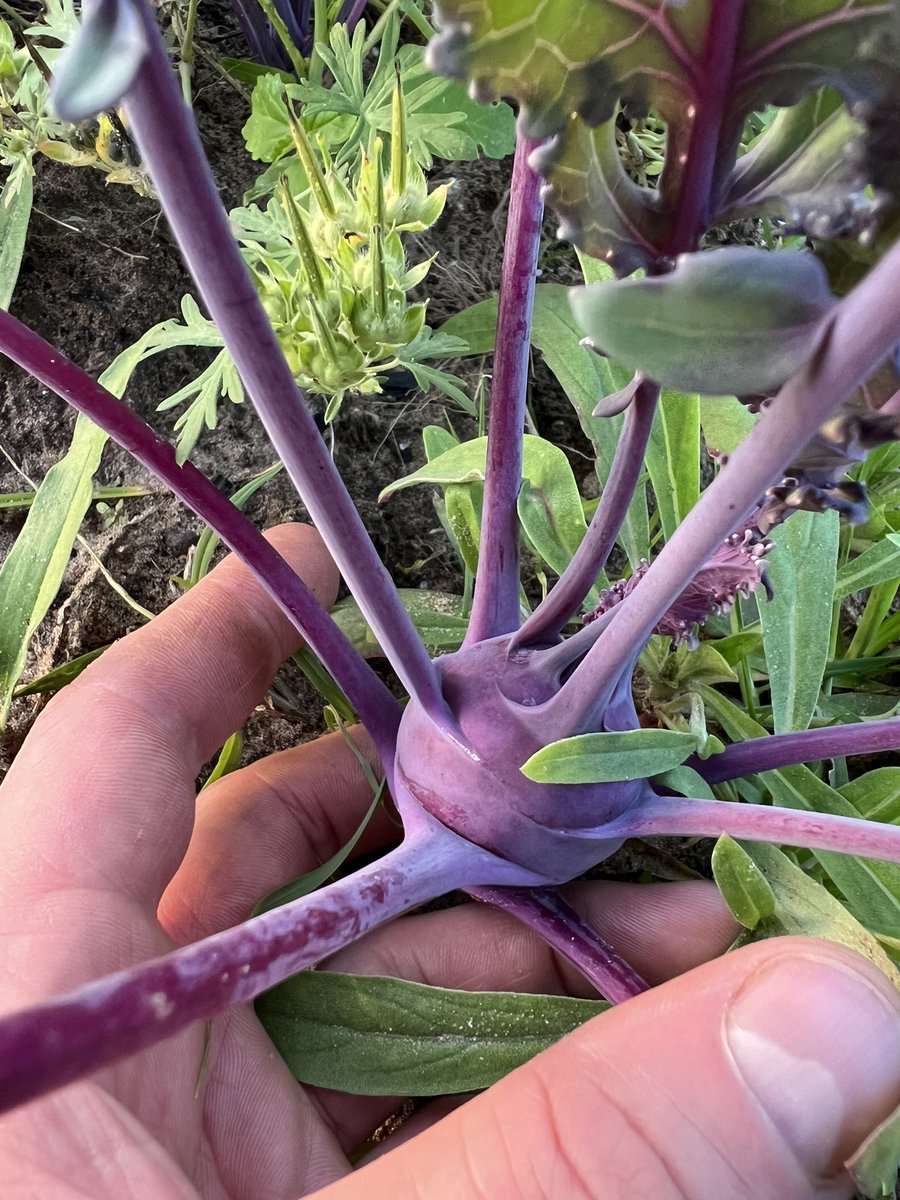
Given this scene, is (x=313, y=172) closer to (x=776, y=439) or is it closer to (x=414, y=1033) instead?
(x=776, y=439)

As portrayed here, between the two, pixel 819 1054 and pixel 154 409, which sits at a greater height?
pixel 154 409

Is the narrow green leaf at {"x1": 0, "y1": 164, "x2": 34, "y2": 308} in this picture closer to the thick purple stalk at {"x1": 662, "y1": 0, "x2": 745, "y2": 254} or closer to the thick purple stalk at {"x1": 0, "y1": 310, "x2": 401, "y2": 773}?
the thick purple stalk at {"x1": 0, "y1": 310, "x2": 401, "y2": 773}

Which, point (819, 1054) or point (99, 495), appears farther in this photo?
point (99, 495)

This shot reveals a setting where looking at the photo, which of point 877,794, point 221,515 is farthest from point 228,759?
point 877,794

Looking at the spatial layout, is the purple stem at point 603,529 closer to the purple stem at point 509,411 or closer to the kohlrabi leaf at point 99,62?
the purple stem at point 509,411

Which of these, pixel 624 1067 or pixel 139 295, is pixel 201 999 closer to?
pixel 624 1067

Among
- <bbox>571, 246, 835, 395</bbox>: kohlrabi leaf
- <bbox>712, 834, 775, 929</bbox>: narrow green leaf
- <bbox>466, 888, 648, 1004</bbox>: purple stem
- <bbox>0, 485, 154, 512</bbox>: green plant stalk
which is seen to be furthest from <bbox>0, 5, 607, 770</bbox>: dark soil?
<bbox>571, 246, 835, 395</bbox>: kohlrabi leaf

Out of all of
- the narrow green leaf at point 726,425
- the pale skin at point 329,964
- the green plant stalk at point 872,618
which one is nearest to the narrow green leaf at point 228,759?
the pale skin at point 329,964
